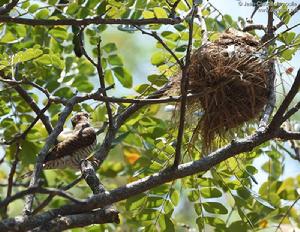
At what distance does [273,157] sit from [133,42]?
3.92 metres

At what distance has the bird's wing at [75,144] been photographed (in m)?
4.75

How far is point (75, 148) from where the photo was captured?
4.79m

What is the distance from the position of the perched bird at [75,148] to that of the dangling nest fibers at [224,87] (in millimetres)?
737

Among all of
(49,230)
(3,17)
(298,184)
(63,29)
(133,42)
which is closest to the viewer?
(49,230)

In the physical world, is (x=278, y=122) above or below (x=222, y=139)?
below

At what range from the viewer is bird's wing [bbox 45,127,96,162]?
15.6 feet

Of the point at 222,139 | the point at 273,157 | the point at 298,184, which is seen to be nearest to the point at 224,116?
the point at 222,139

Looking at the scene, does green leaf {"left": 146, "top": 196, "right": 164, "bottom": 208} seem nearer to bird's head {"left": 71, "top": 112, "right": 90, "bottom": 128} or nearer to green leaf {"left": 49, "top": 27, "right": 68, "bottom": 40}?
bird's head {"left": 71, "top": 112, "right": 90, "bottom": 128}

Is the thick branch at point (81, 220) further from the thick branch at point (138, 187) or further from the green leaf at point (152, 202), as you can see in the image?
the green leaf at point (152, 202)

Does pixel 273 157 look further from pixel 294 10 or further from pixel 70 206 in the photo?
pixel 70 206

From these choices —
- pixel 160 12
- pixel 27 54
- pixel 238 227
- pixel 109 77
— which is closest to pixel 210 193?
pixel 238 227

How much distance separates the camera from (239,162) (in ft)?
14.1

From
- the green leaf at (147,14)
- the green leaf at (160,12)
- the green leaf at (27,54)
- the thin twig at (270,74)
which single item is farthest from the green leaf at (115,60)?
the green leaf at (27,54)

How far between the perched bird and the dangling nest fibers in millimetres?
737
